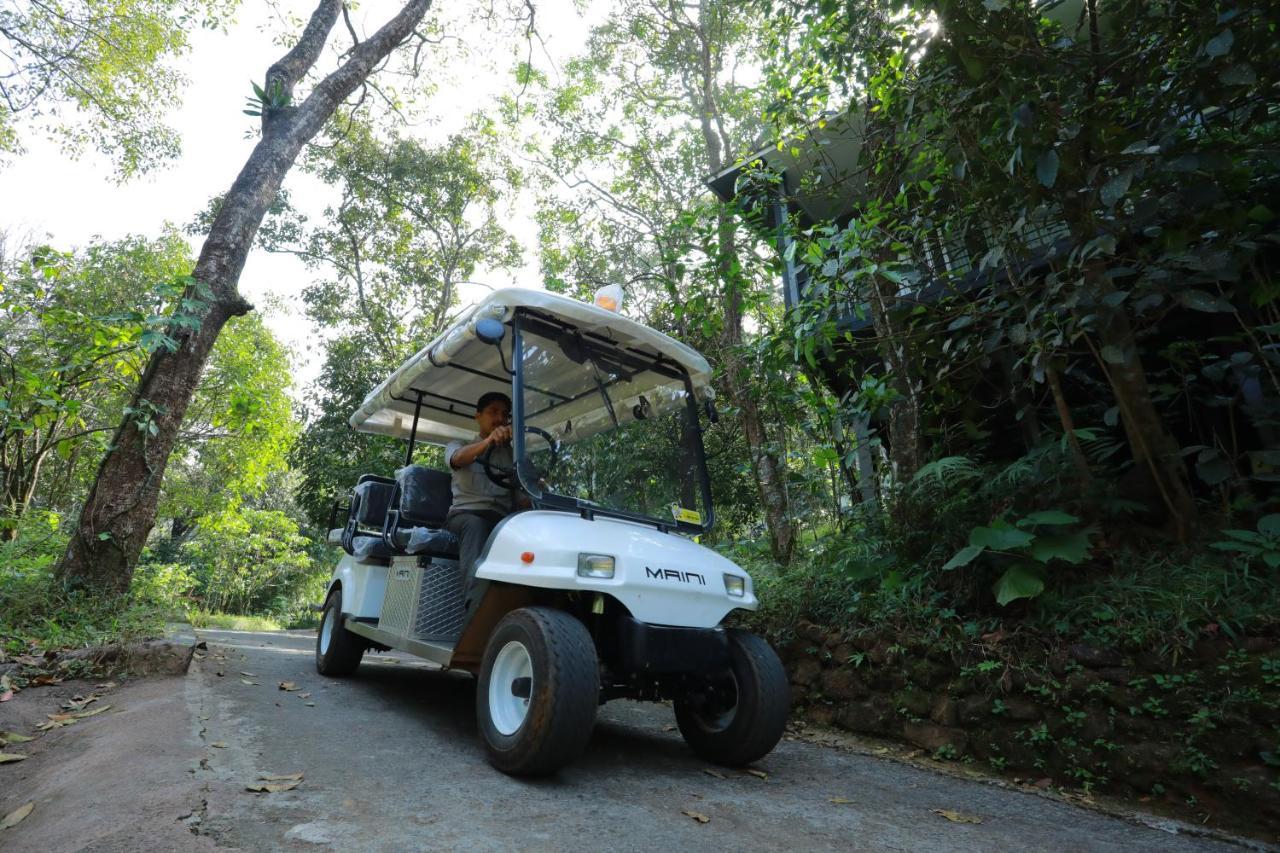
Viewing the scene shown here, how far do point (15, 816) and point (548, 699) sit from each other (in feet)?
6.11

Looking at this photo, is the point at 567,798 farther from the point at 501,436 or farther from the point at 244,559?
the point at 244,559

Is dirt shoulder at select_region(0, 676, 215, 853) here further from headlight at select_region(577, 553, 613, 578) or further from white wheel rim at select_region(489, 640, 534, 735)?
headlight at select_region(577, 553, 613, 578)

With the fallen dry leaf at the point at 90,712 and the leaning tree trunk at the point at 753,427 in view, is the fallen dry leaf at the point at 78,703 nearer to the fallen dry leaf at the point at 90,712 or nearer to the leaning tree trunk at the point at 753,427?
the fallen dry leaf at the point at 90,712

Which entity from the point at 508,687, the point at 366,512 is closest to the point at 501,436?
the point at 508,687

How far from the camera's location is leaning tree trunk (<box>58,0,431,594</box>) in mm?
5562

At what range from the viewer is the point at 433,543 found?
4168mm

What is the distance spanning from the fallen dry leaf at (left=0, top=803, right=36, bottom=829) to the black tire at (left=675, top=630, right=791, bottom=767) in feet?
9.03

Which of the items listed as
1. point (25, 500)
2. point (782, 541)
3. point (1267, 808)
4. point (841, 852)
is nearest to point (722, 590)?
point (841, 852)

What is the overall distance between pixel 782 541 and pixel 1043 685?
11.3 ft

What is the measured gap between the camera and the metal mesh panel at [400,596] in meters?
4.16

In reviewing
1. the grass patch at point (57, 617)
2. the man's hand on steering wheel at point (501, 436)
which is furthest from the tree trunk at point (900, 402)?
the grass patch at point (57, 617)

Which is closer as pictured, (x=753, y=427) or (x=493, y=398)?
(x=493, y=398)

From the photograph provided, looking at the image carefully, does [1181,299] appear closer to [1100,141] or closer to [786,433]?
[1100,141]

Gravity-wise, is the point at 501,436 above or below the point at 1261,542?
above
